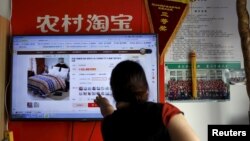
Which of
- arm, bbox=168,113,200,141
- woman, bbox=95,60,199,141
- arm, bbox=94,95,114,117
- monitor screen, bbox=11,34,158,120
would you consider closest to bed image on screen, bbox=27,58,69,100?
monitor screen, bbox=11,34,158,120

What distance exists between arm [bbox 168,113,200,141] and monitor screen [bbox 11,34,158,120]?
0.89 meters

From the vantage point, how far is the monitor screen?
6.43ft

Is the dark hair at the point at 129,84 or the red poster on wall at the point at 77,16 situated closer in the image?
the dark hair at the point at 129,84

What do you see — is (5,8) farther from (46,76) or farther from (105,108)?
(105,108)

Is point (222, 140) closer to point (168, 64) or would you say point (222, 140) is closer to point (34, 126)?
point (168, 64)

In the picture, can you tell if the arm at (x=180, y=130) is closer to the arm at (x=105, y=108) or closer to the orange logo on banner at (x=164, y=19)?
the arm at (x=105, y=108)

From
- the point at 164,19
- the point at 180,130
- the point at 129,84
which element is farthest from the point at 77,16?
the point at 180,130

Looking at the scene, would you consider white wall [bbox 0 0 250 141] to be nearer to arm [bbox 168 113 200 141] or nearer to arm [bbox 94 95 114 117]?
arm [bbox 94 95 114 117]

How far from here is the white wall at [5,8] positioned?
206cm

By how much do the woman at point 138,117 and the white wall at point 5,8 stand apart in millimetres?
1169

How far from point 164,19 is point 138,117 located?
3.53ft

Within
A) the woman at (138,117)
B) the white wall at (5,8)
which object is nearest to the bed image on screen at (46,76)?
the white wall at (5,8)

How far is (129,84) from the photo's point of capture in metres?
1.19

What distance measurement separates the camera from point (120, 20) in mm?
2066
